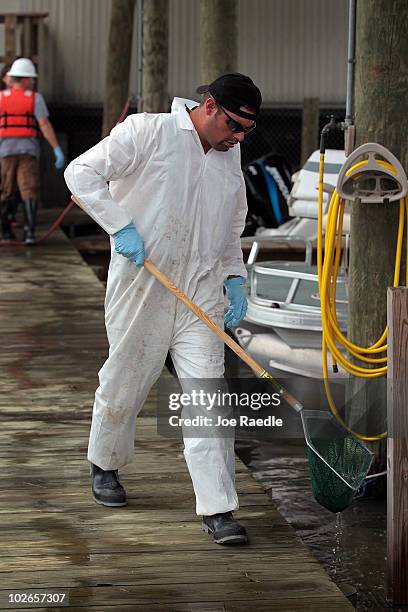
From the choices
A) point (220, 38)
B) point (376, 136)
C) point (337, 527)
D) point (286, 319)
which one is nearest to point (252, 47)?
point (220, 38)

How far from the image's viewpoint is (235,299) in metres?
4.89

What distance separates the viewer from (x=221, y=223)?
15.0 feet

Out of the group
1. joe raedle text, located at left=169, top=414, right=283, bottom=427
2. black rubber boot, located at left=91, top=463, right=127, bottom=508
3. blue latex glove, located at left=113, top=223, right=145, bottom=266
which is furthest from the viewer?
black rubber boot, located at left=91, top=463, right=127, bottom=508

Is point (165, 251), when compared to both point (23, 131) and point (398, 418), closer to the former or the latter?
point (398, 418)

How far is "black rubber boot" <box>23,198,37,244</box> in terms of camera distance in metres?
12.6

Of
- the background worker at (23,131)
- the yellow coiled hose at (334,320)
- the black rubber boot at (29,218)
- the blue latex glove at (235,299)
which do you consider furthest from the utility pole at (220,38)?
the blue latex glove at (235,299)

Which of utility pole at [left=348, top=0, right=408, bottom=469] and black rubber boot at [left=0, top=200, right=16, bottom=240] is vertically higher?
utility pole at [left=348, top=0, right=408, bottom=469]

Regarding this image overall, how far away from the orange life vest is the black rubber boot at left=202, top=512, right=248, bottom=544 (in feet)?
27.4

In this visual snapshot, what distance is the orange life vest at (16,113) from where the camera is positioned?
12.2 m

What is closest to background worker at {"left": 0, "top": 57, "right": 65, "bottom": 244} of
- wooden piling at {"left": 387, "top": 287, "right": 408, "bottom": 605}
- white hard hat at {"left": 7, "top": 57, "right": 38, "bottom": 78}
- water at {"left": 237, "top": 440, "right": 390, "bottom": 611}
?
white hard hat at {"left": 7, "top": 57, "right": 38, "bottom": 78}

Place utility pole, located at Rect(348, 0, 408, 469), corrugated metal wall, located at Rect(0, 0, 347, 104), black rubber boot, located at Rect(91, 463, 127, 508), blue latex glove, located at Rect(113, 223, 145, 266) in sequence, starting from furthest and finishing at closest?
corrugated metal wall, located at Rect(0, 0, 347, 104) → utility pole, located at Rect(348, 0, 408, 469) → black rubber boot, located at Rect(91, 463, 127, 508) → blue latex glove, located at Rect(113, 223, 145, 266)

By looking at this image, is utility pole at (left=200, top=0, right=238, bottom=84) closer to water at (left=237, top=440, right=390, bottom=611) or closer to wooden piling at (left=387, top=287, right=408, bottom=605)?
water at (left=237, top=440, right=390, bottom=611)

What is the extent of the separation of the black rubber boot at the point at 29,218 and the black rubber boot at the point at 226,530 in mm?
8441

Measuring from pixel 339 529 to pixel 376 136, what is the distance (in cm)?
200
